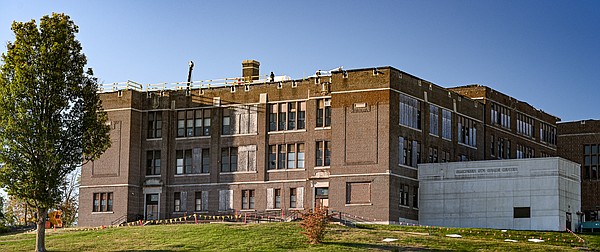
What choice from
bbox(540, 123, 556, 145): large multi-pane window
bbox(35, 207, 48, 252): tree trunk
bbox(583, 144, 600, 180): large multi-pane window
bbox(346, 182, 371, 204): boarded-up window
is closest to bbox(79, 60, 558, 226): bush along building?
bbox(346, 182, 371, 204): boarded-up window

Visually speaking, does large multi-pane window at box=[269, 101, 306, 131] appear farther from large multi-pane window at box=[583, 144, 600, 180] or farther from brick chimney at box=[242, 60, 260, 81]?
large multi-pane window at box=[583, 144, 600, 180]

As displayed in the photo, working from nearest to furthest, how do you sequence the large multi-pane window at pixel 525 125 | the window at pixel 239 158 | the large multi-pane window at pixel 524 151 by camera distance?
the window at pixel 239 158, the large multi-pane window at pixel 524 151, the large multi-pane window at pixel 525 125

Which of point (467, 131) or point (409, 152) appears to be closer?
point (409, 152)

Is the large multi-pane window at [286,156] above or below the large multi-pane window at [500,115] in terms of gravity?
below

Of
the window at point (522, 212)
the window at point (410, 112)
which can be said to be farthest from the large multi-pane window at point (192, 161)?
the window at point (522, 212)

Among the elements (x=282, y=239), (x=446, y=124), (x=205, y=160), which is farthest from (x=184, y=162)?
(x=282, y=239)

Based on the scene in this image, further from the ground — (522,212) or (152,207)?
(522,212)

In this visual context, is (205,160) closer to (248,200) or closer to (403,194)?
(248,200)

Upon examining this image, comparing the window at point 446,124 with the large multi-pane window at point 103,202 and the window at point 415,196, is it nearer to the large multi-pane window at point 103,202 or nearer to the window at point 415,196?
the window at point 415,196

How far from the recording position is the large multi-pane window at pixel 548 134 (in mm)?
103750

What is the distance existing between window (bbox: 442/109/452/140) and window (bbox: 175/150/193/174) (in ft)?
67.2

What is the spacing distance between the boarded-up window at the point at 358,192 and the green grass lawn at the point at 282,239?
432 centimetres

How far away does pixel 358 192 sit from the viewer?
255ft

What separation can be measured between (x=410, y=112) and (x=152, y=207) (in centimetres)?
2266
